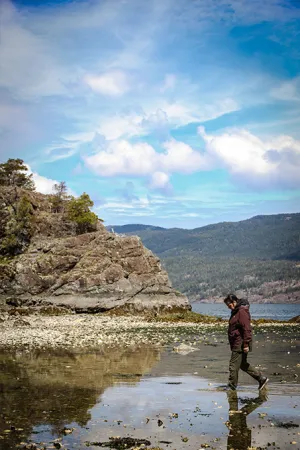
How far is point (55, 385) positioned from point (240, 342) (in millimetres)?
6308

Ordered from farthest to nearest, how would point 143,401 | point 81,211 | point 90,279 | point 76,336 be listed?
point 81,211, point 90,279, point 76,336, point 143,401

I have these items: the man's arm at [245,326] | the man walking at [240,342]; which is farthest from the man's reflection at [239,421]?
the man's arm at [245,326]

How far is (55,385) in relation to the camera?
721 inches

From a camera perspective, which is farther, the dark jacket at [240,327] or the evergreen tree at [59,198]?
the evergreen tree at [59,198]

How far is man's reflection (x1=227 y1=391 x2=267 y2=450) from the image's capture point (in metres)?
11.2

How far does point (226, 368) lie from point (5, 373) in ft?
29.0

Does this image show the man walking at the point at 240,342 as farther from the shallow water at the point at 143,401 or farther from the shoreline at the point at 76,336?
the shoreline at the point at 76,336

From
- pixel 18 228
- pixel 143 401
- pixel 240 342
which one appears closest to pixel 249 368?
pixel 240 342

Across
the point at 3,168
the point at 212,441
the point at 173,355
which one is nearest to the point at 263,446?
the point at 212,441

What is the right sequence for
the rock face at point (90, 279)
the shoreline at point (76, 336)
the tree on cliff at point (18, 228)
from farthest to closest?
1. the tree on cliff at point (18, 228)
2. the rock face at point (90, 279)
3. the shoreline at point (76, 336)

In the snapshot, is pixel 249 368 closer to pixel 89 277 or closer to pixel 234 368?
pixel 234 368

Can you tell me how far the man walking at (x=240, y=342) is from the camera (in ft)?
57.6

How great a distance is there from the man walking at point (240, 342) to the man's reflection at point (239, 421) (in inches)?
30.6

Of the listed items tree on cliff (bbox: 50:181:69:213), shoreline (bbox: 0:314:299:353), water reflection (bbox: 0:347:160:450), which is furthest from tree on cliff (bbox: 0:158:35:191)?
water reflection (bbox: 0:347:160:450)
